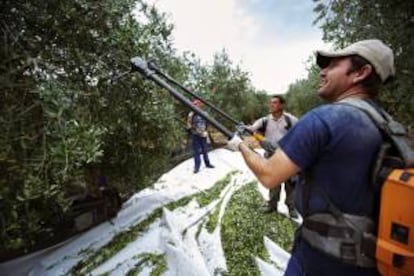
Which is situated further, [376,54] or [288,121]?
[288,121]

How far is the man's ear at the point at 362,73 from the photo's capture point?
229 cm

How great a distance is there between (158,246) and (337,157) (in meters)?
4.28

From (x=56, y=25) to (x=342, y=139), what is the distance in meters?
2.93

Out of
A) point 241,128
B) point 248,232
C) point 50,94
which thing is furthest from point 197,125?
point 50,94

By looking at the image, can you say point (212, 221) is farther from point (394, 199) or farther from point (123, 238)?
point (394, 199)

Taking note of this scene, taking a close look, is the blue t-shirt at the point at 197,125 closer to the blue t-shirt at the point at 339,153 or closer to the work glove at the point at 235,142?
the work glove at the point at 235,142

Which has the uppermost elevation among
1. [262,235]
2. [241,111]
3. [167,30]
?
[167,30]

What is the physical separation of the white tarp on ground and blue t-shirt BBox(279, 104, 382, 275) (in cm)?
318

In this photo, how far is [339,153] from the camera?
216cm

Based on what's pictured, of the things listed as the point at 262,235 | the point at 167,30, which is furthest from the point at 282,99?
the point at 167,30

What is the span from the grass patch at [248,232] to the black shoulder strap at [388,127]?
11.6 ft

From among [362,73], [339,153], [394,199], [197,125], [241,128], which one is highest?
[362,73]

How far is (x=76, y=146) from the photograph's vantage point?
3.71 metres

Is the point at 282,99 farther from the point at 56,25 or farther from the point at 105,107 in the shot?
the point at 56,25
